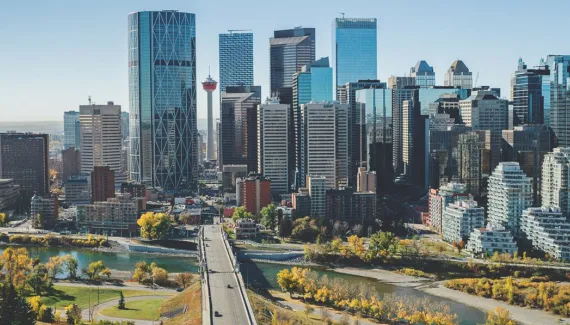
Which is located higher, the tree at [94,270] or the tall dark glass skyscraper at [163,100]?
the tall dark glass skyscraper at [163,100]

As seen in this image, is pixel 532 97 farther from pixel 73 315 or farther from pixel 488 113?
pixel 73 315

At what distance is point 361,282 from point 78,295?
12968 mm

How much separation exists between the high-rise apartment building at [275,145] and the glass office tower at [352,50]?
3097 centimetres

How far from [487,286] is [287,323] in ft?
39.0

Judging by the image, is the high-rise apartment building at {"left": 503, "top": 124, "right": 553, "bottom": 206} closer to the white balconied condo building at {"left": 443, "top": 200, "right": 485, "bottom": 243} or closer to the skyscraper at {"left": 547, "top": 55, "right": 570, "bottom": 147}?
the skyscraper at {"left": 547, "top": 55, "right": 570, "bottom": 147}

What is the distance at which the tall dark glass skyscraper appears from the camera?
74938mm

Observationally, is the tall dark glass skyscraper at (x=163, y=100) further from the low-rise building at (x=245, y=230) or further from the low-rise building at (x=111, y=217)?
the low-rise building at (x=245, y=230)

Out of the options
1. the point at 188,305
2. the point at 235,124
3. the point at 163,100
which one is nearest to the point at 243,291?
the point at 188,305

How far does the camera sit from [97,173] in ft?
192

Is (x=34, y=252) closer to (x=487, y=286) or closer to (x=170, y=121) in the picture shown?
(x=487, y=286)

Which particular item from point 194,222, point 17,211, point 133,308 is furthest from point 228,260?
point 17,211

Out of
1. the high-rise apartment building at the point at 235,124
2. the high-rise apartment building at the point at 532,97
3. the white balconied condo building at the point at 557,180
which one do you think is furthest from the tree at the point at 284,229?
the high-rise apartment building at the point at 235,124

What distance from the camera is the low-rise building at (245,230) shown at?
1891 inches

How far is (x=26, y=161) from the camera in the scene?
65.1 metres
